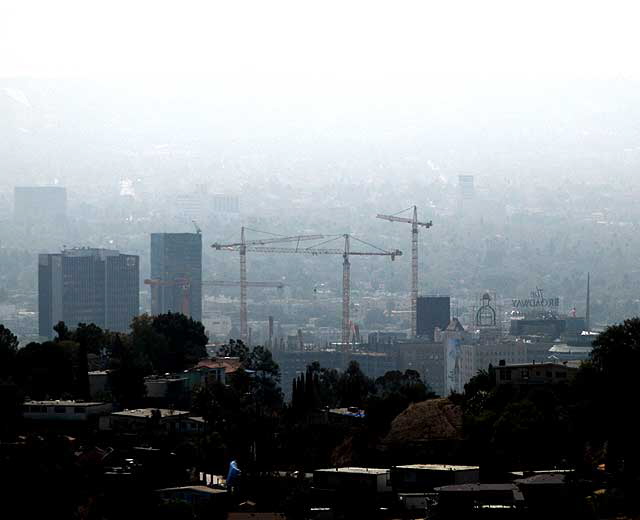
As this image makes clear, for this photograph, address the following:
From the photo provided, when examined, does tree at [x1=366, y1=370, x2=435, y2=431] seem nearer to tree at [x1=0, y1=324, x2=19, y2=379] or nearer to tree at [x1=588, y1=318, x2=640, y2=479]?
tree at [x1=588, y1=318, x2=640, y2=479]

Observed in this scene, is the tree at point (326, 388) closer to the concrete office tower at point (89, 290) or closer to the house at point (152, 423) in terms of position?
the house at point (152, 423)

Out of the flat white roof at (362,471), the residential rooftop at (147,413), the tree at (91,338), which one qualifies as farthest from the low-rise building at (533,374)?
the tree at (91,338)

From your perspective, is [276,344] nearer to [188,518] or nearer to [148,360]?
[148,360]

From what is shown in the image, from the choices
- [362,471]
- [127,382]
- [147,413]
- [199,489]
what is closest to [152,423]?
[147,413]

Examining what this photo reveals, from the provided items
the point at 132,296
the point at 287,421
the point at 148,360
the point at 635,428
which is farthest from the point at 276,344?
the point at 635,428

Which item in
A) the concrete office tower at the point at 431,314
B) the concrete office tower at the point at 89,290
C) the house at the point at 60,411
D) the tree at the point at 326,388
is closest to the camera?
the house at the point at 60,411

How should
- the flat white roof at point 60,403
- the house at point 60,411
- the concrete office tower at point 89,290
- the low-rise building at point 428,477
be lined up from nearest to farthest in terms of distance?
1. the low-rise building at point 428,477
2. the house at point 60,411
3. the flat white roof at point 60,403
4. the concrete office tower at point 89,290

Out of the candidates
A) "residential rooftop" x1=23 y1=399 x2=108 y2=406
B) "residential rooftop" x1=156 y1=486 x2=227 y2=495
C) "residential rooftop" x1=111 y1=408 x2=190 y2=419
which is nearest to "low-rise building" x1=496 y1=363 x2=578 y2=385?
"residential rooftop" x1=111 y1=408 x2=190 y2=419
